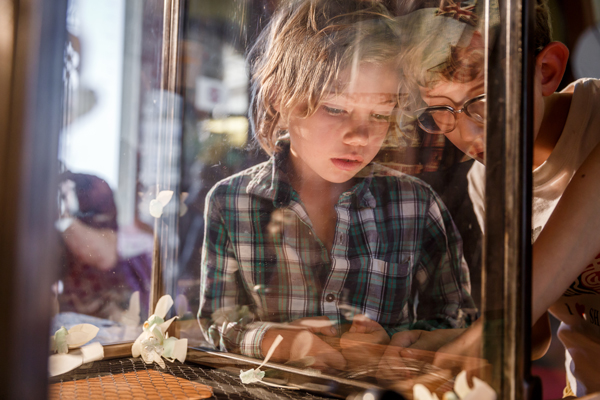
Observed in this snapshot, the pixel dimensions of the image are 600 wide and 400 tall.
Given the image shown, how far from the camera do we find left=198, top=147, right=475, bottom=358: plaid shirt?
1.31ft

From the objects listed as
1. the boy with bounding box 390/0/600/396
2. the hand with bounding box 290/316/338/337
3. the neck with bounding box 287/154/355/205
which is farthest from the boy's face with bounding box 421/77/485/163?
the hand with bounding box 290/316/338/337

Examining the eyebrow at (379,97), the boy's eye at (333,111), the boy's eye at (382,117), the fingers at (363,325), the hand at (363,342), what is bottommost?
the hand at (363,342)

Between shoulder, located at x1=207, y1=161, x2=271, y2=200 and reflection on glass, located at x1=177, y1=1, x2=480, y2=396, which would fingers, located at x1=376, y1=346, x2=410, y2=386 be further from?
shoulder, located at x1=207, y1=161, x2=271, y2=200

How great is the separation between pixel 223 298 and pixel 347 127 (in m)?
0.26

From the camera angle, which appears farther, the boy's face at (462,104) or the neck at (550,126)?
the neck at (550,126)

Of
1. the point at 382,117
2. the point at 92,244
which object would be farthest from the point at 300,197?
the point at 92,244

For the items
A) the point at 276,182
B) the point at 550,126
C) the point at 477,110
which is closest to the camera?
the point at 477,110

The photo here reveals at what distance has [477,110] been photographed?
366 millimetres

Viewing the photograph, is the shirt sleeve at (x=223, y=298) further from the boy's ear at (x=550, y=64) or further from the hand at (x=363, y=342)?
the boy's ear at (x=550, y=64)

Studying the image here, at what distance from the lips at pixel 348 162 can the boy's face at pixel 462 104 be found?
0.09 m

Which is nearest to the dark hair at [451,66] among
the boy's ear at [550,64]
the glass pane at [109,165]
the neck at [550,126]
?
the boy's ear at [550,64]

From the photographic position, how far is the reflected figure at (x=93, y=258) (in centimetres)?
38

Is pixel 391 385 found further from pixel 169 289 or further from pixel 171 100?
pixel 171 100

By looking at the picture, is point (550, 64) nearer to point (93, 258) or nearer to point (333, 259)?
point (333, 259)
